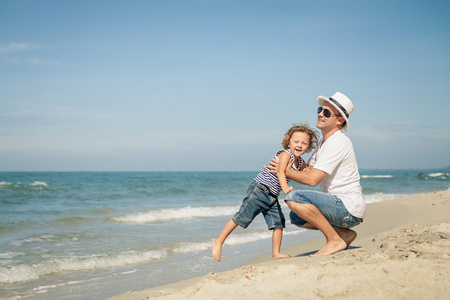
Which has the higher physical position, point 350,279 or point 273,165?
point 273,165

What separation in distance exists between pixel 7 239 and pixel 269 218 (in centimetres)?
562

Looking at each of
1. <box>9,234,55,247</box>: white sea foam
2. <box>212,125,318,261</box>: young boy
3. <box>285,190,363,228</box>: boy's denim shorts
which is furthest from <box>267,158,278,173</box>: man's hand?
<box>9,234,55,247</box>: white sea foam

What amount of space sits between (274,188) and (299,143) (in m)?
Answer: 0.64

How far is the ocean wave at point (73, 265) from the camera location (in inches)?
205

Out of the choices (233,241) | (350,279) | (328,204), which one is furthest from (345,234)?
(233,241)

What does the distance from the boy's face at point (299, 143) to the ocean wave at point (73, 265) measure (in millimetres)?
3158

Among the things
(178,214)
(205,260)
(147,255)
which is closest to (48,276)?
(147,255)

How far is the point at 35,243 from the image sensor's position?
725 cm

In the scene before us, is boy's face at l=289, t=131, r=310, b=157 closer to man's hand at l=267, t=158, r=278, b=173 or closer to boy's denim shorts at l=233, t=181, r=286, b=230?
man's hand at l=267, t=158, r=278, b=173

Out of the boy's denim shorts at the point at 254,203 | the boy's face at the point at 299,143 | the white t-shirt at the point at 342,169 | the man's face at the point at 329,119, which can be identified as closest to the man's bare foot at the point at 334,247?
the white t-shirt at the point at 342,169

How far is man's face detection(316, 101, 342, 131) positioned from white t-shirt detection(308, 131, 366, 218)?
0.38ft

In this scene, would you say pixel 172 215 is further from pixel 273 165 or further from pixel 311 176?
pixel 311 176

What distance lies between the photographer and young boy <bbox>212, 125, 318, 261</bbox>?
4379 millimetres

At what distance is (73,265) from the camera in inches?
228
